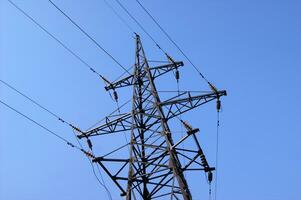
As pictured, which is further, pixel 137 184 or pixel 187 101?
pixel 187 101

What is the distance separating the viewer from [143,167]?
15219 mm

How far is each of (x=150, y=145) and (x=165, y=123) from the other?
0.97 m

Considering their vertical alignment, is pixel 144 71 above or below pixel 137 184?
above

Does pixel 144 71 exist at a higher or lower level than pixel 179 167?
higher

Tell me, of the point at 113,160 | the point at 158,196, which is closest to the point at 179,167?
the point at 158,196

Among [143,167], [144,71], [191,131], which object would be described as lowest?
[143,167]

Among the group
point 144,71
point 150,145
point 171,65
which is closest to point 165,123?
point 150,145

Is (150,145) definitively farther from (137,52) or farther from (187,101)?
(137,52)

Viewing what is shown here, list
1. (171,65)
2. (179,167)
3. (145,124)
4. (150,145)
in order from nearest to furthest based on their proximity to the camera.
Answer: (179,167), (150,145), (145,124), (171,65)

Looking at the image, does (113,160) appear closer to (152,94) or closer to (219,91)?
(152,94)

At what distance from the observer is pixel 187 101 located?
16.5 metres

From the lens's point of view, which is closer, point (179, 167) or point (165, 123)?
point (179, 167)

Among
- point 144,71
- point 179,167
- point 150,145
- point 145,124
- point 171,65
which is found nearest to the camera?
point 179,167

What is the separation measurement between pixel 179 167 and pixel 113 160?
252cm
